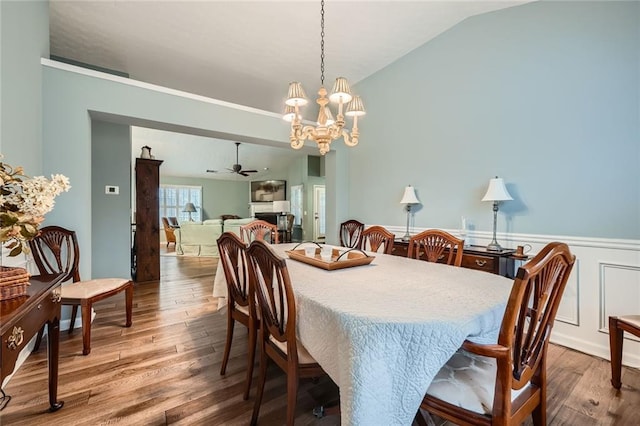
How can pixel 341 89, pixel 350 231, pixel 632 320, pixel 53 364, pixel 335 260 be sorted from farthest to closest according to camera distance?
pixel 350 231 → pixel 341 89 → pixel 335 260 → pixel 632 320 → pixel 53 364

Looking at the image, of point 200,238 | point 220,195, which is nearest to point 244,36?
point 200,238

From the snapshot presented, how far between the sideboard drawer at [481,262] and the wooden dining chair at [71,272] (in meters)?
3.18

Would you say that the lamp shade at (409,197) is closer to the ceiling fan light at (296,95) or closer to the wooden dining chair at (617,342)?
the ceiling fan light at (296,95)

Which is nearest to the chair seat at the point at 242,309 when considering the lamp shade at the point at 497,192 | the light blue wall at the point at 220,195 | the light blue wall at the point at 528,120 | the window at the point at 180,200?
the lamp shade at the point at 497,192

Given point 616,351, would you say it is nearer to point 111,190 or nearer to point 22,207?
point 22,207

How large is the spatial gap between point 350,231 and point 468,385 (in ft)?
10.9

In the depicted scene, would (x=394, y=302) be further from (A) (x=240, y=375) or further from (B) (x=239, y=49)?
(B) (x=239, y=49)

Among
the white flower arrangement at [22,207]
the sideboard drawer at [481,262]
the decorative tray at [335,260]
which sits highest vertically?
the white flower arrangement at [22,207]

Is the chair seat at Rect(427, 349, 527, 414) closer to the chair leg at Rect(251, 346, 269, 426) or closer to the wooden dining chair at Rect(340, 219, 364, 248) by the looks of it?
the chair leg at Rect(251, 346, 269, 426)

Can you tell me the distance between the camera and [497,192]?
8.68 ft

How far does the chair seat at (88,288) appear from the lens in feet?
7.42

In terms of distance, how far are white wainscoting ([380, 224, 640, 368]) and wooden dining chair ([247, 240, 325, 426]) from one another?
243cm

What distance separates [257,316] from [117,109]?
264 cm

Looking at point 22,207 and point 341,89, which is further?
point 341,89
